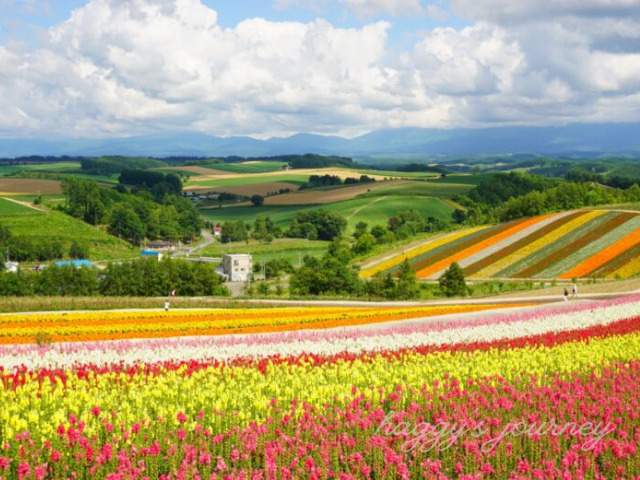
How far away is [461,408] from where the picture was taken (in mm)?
12312

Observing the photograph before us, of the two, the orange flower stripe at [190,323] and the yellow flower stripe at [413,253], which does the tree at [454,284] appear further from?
the orange flower stripe at [190,323]

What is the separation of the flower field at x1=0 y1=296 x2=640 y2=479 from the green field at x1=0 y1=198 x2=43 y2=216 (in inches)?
5459

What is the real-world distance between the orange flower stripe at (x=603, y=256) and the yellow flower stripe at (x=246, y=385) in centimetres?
5303

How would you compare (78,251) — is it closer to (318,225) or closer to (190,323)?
(318,225)

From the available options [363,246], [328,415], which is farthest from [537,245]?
[328,415]

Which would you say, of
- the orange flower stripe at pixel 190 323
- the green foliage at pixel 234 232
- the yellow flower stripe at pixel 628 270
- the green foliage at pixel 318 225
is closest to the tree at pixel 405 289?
the orange flower stripe at pixel 190 323

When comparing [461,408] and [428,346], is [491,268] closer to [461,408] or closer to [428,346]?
[428,346]

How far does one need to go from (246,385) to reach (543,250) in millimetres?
70970

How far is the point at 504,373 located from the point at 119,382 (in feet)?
26.4

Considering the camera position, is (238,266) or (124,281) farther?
(238,266)

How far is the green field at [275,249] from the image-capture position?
129500 millimetres

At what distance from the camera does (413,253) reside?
303ft

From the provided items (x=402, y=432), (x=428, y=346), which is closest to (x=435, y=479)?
(x=402, y=432)

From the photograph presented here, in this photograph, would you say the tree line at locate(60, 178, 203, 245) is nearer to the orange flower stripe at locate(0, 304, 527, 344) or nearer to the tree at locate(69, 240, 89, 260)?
the tree at locate(69, 240, 89, 260)
